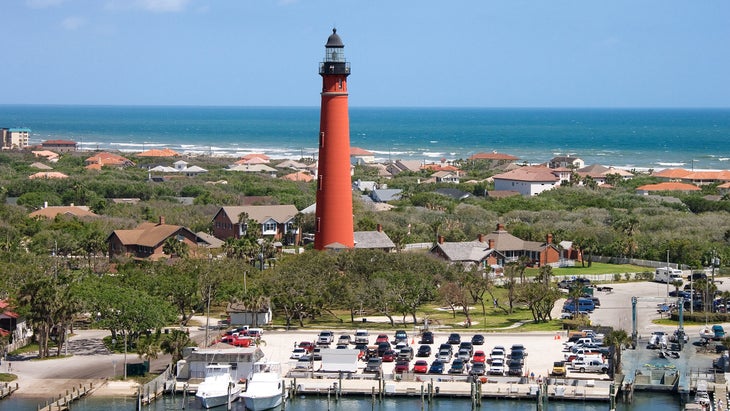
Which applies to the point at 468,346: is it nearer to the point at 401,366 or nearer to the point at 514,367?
the point at 514,367

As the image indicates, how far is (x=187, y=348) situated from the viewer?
48625mm

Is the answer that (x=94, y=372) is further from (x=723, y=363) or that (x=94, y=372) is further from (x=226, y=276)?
(x=723, y=363)

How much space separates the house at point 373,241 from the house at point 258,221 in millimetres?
9002

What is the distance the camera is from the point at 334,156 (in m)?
66.3

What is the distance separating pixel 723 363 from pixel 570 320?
36.4 feet

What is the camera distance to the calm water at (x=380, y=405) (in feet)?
142

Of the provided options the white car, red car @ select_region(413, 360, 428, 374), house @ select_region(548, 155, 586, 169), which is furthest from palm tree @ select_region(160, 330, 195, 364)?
house @ select_region(548, 155, 586, 169)

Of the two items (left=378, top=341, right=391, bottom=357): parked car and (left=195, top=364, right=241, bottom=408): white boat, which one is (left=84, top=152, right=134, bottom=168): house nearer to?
(left=378, top=341, right=391, bottom=357): parked car

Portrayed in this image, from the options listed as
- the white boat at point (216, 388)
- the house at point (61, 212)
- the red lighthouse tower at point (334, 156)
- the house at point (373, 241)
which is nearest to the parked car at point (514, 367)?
the white boat at point (216, 388)

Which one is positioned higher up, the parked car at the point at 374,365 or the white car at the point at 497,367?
the white car at the point at 497,367

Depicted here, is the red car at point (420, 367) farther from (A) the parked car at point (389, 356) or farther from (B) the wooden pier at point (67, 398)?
(B) the wooden pier at point (67, 398)

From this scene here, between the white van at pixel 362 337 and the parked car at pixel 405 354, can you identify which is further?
the white van at pixel 362 337

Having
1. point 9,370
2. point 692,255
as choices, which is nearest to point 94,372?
point 9,370

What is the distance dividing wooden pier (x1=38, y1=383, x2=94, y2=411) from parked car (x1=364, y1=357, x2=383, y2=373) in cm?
1100
